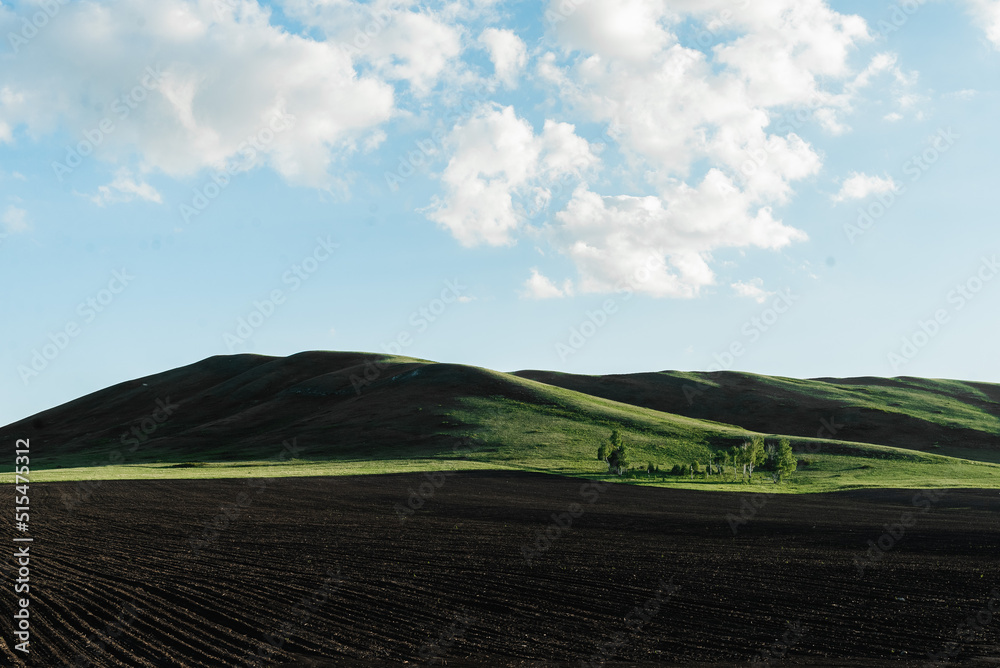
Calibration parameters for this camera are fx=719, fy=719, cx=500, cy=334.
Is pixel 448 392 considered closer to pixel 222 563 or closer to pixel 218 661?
pixel 222 563

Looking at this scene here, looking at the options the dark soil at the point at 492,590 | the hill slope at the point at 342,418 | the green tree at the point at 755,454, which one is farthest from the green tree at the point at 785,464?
the dark soil at the point at 492,590

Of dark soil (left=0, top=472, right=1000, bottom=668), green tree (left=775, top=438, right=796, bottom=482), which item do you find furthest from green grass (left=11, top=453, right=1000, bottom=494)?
dark soil (left=0, top=472, right=1000, bottom=668)

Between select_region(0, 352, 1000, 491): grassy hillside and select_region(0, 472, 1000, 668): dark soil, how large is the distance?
3549 cm

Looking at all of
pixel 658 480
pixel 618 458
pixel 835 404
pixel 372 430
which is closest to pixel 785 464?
pixel 658 480

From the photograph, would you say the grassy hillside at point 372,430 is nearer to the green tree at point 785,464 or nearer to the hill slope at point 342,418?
→ the hill slope at point 342,418

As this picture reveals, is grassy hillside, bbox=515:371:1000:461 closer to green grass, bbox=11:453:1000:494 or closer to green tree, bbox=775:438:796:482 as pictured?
green grass, bbox=11:453:1000:494

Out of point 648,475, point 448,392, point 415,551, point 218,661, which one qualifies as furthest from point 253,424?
point 218,661

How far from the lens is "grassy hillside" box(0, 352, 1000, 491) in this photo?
262 ft

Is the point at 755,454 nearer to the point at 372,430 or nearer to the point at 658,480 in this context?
the point at 658,480

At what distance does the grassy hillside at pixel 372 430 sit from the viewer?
80000mm

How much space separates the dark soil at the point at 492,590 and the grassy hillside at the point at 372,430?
116 feet

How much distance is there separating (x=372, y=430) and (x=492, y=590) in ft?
272

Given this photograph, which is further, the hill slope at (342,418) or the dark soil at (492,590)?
the hill slope at (342,418)

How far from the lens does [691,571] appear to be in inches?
991
